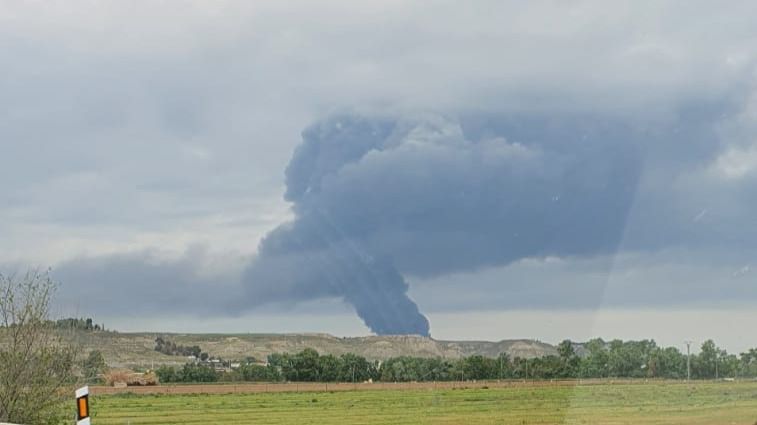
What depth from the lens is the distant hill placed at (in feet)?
354

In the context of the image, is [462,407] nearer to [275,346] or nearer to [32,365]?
[32,365]

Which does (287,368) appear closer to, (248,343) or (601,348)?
(248,343)

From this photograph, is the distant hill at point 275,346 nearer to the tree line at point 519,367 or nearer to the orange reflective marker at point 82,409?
the tree line at point 519,367

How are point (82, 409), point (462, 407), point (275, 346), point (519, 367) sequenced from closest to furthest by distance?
point (82, 409)
point (462, 407)
point (519, 367)
point (275, 346)

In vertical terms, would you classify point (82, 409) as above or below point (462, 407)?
above

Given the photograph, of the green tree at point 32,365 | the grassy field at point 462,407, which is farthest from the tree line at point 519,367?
the green tree at point 32,365

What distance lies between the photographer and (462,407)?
5594cm

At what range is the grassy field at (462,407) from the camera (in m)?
32.5

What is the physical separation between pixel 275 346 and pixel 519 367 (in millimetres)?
87338

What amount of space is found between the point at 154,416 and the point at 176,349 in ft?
348

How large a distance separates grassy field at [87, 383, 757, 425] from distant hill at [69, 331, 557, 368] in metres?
16.7

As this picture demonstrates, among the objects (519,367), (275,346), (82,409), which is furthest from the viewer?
(275,346)

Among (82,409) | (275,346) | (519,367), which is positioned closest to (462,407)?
(519,367)

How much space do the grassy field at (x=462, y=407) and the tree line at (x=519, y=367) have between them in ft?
3.19
